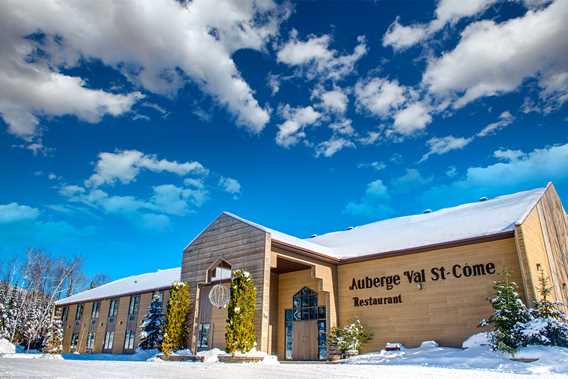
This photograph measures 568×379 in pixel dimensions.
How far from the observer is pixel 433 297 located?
52.0ft

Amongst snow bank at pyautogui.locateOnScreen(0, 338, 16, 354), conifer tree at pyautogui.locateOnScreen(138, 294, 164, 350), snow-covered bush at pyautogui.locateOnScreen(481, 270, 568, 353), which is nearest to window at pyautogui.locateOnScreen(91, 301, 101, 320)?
snow bank at pyautogui.locateOnScreen(0, 338, 16, 354)

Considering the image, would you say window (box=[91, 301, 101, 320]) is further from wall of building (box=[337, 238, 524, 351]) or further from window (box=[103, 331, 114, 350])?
wall of building (box=[337, 238, 524, 351])

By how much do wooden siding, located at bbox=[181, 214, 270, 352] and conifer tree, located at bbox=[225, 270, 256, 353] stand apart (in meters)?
0.34

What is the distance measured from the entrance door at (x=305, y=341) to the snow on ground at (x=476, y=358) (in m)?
4.84

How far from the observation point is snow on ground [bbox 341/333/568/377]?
959 cm

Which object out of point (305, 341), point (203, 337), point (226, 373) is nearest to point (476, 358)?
point (226, 373)

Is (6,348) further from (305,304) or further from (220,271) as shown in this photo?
(305,304)

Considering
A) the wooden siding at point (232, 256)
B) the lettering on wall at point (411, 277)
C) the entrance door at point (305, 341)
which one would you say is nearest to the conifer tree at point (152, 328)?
the wooden siding at point (232, 256)

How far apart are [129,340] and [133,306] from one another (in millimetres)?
2303

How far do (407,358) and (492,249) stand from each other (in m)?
5.14

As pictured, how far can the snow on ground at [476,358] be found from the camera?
9594mm

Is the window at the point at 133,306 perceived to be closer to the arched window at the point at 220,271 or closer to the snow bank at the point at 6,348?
the snow bank at the point at 6,348

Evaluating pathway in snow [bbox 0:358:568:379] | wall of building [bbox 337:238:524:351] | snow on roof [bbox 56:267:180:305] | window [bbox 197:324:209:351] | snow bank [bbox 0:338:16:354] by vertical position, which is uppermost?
snow on roof [bbox 56:267:180:305]

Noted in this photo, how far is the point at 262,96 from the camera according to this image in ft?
65.9
